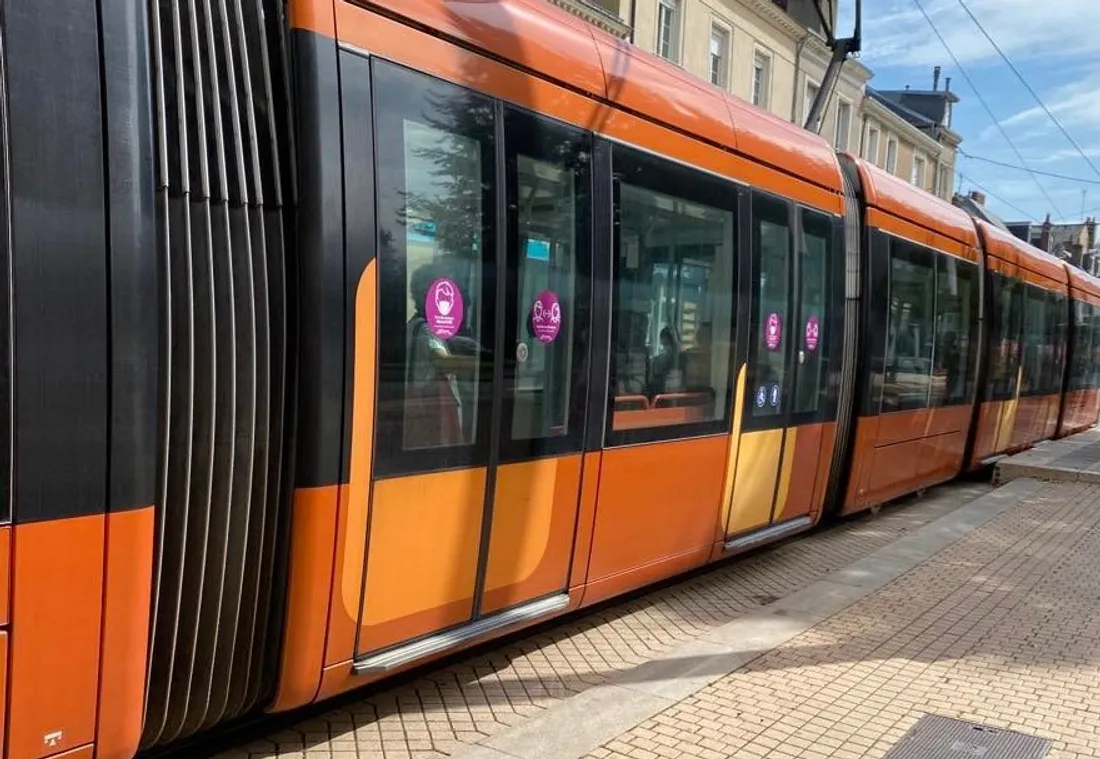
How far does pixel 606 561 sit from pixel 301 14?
3125mm

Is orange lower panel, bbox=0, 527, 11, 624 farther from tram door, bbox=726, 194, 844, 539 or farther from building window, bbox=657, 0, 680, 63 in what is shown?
building window, bbox=657, 0, 680, 63

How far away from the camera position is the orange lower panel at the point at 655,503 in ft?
16.1

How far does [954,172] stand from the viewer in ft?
148

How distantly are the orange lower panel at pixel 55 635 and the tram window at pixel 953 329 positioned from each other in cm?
893

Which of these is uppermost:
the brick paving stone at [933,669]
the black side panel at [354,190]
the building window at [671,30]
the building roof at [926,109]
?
the building roof at [926,109]

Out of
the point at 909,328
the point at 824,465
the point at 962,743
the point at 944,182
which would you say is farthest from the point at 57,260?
the point at 944,182

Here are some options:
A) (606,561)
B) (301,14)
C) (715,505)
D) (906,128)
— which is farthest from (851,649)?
(906,128)

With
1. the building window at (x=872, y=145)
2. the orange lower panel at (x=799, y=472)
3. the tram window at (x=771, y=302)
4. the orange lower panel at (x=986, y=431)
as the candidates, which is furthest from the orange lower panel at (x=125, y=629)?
the building window at (x=872, y=145)

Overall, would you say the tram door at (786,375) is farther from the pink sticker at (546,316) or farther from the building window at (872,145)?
the building window at (872,145)

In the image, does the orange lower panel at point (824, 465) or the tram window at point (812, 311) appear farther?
the orange lower panel at point (824, 465)

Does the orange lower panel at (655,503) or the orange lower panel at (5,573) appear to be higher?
the orange lower panel at (5,573)

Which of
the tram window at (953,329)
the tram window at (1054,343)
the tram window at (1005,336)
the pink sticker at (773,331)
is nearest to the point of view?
the pink sticker at (773,331)

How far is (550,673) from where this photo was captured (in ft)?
16.0

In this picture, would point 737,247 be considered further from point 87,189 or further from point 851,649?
point 87,189
